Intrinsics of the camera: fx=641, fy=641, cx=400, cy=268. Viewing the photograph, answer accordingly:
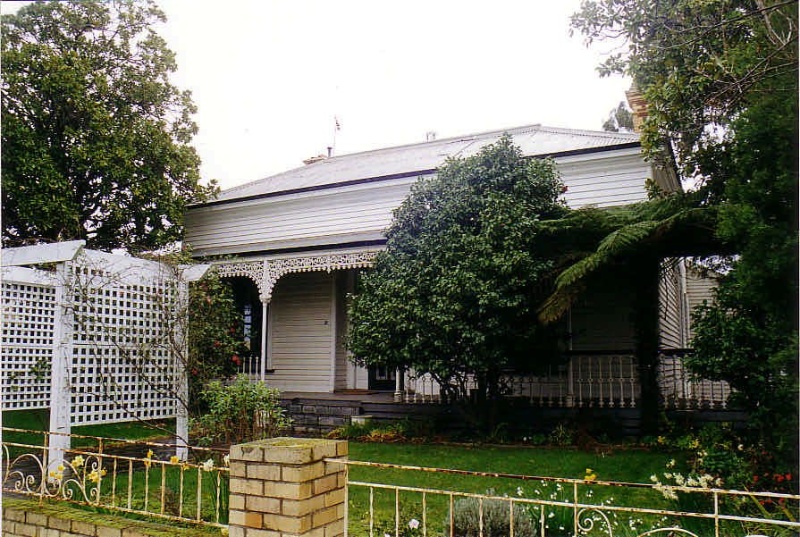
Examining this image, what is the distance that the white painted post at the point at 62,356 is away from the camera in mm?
7062

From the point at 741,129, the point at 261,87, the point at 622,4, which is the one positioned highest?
the point at 622,4

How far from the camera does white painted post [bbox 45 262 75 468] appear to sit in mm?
7062

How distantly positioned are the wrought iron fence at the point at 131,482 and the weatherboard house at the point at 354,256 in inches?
167

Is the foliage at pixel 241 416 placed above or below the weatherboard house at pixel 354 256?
below

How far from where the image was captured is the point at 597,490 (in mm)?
6375

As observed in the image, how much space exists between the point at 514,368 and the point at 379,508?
450 centimetres

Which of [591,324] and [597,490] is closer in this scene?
[597,490]

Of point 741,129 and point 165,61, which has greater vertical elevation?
point 165,61

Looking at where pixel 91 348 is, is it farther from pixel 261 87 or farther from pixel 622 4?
pixel 622 4

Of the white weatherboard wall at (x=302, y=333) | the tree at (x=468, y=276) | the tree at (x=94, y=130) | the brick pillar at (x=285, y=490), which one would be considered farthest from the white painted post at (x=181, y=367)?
the white weatherboard wall at (x=302, y=333)

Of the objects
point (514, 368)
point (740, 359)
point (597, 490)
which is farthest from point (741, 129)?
point (514, 368)

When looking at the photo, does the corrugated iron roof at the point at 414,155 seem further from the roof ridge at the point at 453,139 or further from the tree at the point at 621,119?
the tree at the point at 621,119

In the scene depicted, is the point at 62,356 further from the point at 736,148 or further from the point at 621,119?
the point at 621,119

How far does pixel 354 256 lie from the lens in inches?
438
